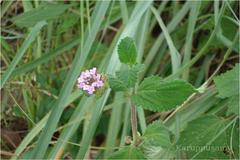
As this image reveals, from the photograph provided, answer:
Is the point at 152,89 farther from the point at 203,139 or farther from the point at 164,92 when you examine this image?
the point at 203,139

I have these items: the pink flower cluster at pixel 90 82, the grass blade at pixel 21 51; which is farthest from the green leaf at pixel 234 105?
the grass blade at pixel 21 51

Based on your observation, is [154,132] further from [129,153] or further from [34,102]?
[34,102]

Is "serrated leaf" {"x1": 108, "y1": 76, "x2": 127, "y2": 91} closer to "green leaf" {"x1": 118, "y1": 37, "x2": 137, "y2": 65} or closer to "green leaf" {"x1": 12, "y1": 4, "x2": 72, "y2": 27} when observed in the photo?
"green leaf" {"x1": 118, "y1": 37, "x2": 137, "y2": 65}

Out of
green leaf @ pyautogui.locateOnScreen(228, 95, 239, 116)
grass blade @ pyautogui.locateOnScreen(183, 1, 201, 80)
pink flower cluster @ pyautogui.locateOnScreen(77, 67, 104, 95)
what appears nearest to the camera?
pink flower cluster @ pyautogui.locateOnScreen(77, 67, 104, 95)

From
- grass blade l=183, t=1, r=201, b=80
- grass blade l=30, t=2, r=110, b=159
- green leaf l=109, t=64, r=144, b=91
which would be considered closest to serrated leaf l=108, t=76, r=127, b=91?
green leaf l=109, t=64, r=144, b=91

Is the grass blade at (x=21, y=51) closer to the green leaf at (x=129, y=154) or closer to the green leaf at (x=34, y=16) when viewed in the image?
the green leaf at (x=34, y=16)

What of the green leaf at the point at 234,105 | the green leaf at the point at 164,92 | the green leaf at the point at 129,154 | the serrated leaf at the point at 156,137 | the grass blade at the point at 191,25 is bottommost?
the green leaf at the point at 129,154

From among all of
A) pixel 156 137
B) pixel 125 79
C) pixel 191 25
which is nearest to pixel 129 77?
pixel 125 79
